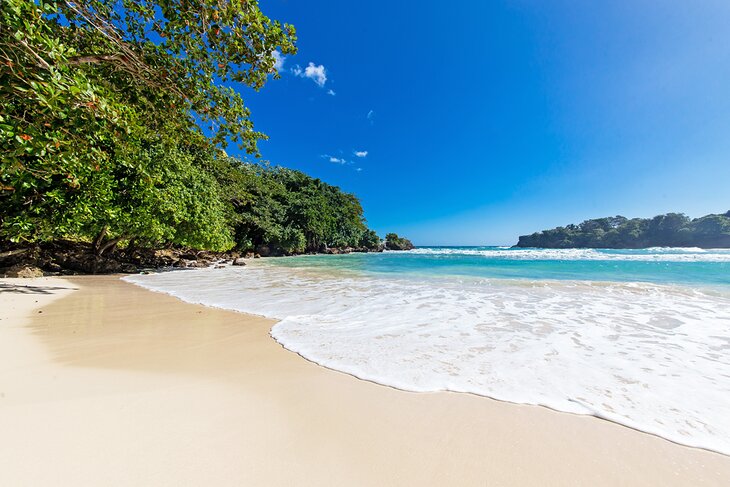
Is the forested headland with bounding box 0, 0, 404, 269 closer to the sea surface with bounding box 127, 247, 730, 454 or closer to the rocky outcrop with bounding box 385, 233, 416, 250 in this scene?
the sea surface with bounding box 127, 247, 730, 454

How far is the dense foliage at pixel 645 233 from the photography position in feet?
226

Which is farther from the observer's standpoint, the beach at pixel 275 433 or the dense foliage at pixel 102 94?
the dense foliage at pixel 102 94

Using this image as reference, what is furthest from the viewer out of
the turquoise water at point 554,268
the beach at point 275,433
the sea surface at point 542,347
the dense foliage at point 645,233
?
the dense foliage at point 645,233

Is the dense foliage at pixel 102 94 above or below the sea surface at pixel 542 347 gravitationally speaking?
above

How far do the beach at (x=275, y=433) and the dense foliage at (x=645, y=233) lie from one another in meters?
104

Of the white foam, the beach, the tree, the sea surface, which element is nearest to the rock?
the tree

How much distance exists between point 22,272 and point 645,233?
11292cm

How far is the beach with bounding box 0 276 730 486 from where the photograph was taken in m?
1.61

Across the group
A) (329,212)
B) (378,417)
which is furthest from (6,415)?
(329,212)

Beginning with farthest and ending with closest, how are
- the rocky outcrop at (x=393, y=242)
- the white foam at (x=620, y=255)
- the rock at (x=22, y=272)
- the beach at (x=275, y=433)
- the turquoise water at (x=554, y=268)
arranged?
the rocky outcrop at (x=393, y=242), the white foam at (x=620, y=255), the turquoise water at (x=554, y=268), the rock at (x=22, y=272), the beach at (x=275, y=433)

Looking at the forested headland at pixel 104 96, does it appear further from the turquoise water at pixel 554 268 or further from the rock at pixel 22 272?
the turquoise water at pixel 554 268

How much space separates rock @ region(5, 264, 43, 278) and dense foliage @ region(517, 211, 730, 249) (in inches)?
4275

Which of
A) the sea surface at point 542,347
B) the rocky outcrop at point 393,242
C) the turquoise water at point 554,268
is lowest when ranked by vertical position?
the sea surface at point 542,347

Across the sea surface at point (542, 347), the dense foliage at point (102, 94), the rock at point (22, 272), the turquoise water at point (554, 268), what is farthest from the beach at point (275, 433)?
the turquoise water at point (554, 268)
